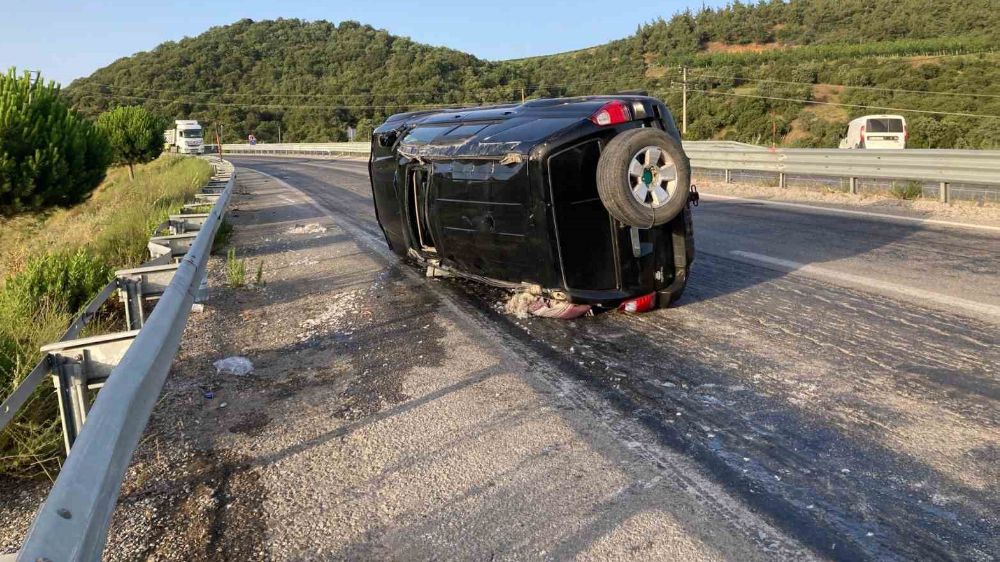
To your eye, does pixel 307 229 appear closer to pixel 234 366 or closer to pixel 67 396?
pixel 234 366

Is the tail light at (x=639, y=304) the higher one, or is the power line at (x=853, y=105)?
the power line at (x=853, y=105)

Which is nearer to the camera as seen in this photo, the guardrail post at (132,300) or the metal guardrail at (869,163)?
the guardrail post at (132,300)

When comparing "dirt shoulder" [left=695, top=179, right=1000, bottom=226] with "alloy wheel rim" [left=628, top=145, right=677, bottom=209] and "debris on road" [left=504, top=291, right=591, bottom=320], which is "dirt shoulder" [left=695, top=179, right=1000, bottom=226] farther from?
"debris on road" [left=504, top=291, right=591, bottom=320]

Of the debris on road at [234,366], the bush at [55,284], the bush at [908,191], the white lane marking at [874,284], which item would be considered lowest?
the debris on road at [234,366]

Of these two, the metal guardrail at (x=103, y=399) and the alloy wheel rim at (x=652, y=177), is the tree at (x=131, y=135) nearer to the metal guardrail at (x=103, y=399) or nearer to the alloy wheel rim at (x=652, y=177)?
the metal guardrail at (x=103, y=399)

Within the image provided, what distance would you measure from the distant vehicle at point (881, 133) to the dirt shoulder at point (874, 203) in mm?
11668

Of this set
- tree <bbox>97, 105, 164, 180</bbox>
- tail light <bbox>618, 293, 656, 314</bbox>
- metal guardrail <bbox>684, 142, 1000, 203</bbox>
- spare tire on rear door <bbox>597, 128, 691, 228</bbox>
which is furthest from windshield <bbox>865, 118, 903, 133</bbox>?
tree <bbox>97, 105, 164, 180</bbox>

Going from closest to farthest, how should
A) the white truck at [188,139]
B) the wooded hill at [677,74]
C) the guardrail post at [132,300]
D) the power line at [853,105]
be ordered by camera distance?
the guardrail post at [132,300], the power line at [853,105], the wooded hill at [677,74], the white truck at [188,139]

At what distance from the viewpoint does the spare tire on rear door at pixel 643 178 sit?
4.89 m

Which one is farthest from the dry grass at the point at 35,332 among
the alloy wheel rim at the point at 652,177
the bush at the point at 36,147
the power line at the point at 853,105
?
the power line at the point at 853,105

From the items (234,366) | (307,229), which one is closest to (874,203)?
(307,229)

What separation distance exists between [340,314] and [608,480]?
3726 millimetres

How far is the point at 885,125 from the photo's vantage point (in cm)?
2431

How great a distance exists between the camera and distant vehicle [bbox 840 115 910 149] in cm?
2384
